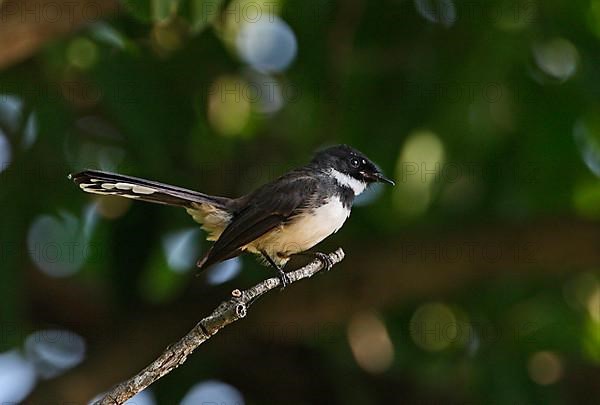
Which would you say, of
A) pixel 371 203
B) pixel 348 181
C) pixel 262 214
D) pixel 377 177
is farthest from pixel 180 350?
pixel 371 203

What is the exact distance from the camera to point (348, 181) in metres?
5.72

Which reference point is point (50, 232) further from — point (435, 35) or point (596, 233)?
point (596, 233)

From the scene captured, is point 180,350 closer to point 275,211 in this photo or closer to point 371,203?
point 275,211

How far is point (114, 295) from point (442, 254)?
207 centimetres

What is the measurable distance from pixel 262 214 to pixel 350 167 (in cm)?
78

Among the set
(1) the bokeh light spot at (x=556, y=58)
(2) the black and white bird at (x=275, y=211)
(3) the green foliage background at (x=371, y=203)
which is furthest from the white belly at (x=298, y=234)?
(1) the bokeh light spot at (x=556, y=58)

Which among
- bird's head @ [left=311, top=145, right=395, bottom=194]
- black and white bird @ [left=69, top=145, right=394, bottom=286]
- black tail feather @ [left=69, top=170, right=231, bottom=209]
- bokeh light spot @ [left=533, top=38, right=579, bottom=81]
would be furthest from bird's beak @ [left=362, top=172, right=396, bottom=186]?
bokeh light spot @ [left=533, top=38, right=579, bottom=81]

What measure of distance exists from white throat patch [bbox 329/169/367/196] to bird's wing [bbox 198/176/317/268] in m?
0.21

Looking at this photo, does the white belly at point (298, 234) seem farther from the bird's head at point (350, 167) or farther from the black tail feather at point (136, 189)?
the bird's head at point (350, 167)

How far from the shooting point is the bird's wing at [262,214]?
483cm

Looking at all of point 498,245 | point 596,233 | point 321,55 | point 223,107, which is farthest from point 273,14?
point 596,233

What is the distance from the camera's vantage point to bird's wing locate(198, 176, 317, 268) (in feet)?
15.8

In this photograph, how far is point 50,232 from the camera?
6.94 meters

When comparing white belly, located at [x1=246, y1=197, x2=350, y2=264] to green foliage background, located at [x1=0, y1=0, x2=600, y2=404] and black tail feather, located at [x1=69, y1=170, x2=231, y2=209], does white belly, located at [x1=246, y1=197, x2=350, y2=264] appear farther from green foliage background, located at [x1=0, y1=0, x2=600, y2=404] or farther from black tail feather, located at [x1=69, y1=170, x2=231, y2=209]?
green foliage background, located at [x1=0, y1=0, x2=600, y2=404]
